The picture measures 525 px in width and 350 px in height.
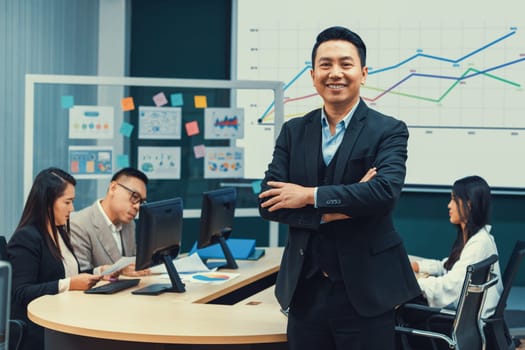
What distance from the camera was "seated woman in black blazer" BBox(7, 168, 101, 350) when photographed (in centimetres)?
330

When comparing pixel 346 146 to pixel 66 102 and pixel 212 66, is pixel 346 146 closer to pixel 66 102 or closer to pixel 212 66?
pixel 66 102

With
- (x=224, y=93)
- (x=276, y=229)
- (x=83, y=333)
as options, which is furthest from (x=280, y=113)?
(x=83, y=333)

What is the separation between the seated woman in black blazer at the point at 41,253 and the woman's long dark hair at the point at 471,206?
177cm

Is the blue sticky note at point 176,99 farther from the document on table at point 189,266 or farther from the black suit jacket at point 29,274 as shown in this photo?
the black suit jacket at point 29,274

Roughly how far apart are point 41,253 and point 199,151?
2.33 meters

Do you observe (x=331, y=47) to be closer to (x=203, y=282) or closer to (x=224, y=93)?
(x=203, y=282)

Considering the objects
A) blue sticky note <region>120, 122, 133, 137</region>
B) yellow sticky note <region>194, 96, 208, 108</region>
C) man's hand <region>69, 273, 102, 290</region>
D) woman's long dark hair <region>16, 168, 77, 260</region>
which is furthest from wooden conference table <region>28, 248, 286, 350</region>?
yellow sticky note <region>194, 96, 208, 108</region>

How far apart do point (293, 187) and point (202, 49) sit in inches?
175

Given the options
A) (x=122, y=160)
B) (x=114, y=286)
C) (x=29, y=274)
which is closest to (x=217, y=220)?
(x=114, y=286)

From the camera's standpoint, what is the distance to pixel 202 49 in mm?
6574

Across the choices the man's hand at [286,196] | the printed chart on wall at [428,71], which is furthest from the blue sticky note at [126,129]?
the man's hand at [286,196]

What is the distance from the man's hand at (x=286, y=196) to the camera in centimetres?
228

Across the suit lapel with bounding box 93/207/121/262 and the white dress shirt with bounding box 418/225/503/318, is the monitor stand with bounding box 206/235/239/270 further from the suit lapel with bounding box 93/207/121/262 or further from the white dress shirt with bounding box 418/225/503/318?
the white dress shirt with bounding box 418/225/503/318

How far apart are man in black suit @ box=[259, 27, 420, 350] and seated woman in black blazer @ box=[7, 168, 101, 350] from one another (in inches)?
53.3
